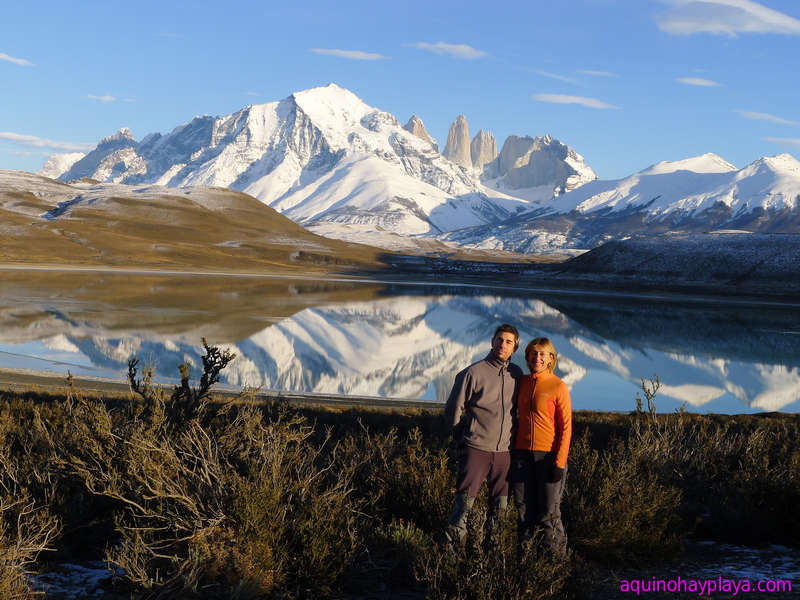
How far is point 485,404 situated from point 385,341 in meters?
31.2

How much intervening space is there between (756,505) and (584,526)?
2689 mm

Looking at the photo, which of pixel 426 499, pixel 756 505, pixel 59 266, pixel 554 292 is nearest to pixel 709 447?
pixel 756 505

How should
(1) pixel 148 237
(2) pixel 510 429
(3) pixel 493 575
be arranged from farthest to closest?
(1) pixel 148 237 < (2) pixel 510 429 < (3) pixel 493 575

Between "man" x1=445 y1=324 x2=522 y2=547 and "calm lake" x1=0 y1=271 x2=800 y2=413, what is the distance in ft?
27.5

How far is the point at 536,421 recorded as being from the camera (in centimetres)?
624

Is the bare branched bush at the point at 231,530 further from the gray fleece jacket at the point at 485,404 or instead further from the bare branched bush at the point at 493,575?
the gray fleece jacket at the point at 485,404

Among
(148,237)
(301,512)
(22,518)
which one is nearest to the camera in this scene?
(301,512)


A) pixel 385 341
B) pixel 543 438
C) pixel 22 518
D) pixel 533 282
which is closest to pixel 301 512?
pixel 543 438

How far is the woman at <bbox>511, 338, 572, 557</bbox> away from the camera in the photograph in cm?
620

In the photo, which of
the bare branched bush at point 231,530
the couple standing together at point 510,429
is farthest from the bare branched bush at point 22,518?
the couple standing together at point 510,429

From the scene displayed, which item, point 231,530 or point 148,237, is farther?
point 148,237

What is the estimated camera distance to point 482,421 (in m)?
6.21

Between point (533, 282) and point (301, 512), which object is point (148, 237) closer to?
point (533, 282)

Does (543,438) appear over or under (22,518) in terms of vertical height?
over
